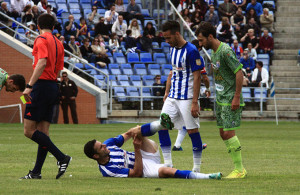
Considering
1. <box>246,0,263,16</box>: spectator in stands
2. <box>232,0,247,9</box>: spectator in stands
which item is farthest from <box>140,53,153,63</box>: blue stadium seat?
<box>246,0,263,16</box>: spectator in stands

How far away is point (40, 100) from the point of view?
923cm

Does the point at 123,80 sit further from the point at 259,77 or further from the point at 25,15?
the point at 259,77

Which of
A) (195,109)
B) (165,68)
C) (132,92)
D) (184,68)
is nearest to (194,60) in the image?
(184,68)

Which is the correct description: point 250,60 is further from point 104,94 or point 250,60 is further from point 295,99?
point 104,94

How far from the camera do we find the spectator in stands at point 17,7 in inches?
1184

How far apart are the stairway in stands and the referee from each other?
69.8 ft

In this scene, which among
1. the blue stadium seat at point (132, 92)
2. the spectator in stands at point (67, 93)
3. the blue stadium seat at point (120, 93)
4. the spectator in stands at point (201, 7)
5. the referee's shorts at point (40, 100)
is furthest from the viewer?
the spectator in stands at point (201, 7)

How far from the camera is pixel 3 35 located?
28.7 meters

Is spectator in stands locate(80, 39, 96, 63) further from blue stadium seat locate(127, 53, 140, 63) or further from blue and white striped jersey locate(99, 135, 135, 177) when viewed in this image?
blue and white striped jersey locate(99, 135, 135, 177)

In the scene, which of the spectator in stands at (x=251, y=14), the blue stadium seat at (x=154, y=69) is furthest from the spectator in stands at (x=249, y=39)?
the blue stadium seat at (x=154, y=69)

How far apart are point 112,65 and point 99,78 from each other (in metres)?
1.00

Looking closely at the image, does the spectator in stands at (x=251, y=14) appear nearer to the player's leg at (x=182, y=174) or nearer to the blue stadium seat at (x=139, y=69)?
the blue stadium seat at (x=139, y=69)

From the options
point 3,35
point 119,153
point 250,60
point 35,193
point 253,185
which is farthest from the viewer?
point 250,60

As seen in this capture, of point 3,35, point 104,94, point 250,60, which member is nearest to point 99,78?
point 104,94
